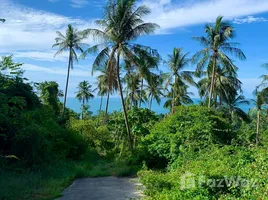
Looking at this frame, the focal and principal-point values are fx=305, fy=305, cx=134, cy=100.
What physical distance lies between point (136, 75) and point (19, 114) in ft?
51.8

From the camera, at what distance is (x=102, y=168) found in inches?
578

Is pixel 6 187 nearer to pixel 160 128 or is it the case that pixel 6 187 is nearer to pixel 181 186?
pixel 181 186

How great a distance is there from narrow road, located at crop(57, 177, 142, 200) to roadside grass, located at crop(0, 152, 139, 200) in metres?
0.39

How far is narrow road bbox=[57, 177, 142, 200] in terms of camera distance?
29.6 ft

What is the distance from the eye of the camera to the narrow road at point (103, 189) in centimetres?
903

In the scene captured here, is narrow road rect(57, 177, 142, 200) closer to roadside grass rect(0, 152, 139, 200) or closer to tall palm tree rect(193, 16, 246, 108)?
roadside grass rect(0, 152, 139, 200)

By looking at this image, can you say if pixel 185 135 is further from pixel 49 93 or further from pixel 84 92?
pixel 84 92

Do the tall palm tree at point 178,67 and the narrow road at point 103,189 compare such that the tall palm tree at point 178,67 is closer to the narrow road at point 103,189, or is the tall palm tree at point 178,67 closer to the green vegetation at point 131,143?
the green vegetation at point 131,143

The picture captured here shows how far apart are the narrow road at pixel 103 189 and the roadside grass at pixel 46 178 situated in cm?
39

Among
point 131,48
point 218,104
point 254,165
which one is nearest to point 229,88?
point 218,104

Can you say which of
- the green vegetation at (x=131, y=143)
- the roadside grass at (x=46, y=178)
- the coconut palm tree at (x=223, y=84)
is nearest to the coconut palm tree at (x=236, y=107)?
the coconut palm tree at (x=223, y=84)

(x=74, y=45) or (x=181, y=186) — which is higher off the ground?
(x=74, y=45)

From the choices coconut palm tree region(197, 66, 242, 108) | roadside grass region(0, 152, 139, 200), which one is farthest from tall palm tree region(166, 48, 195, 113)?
roadside grass region(0, 152, 139, 200)

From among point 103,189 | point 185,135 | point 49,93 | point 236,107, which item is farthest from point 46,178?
point 236,107
